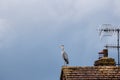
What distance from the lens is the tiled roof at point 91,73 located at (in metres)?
42.8

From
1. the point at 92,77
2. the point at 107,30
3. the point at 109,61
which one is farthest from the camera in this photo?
the point at 107,30

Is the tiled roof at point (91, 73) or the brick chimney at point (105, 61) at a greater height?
the brick chimney at point (105, 61)

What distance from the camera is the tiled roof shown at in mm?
42844

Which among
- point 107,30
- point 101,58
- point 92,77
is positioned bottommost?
point 92,77

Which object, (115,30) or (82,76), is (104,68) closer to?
(82,76)

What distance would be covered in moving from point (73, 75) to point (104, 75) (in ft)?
7.07

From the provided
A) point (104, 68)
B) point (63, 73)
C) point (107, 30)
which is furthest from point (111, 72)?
point (107, 30)

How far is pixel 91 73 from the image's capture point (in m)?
43.2

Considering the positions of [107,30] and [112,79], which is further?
[107,30]

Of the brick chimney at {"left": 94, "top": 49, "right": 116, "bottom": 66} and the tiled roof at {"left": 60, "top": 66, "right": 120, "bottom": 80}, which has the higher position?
the brick chimney at {"left": 94, "top": 49, "right": 116, "bottom": 66}

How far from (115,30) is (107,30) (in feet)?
3.43

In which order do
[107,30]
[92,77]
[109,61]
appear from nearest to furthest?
[92,77], [109,61], [107,30]

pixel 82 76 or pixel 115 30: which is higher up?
pixel 115 30

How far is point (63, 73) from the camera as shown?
4400 cm
